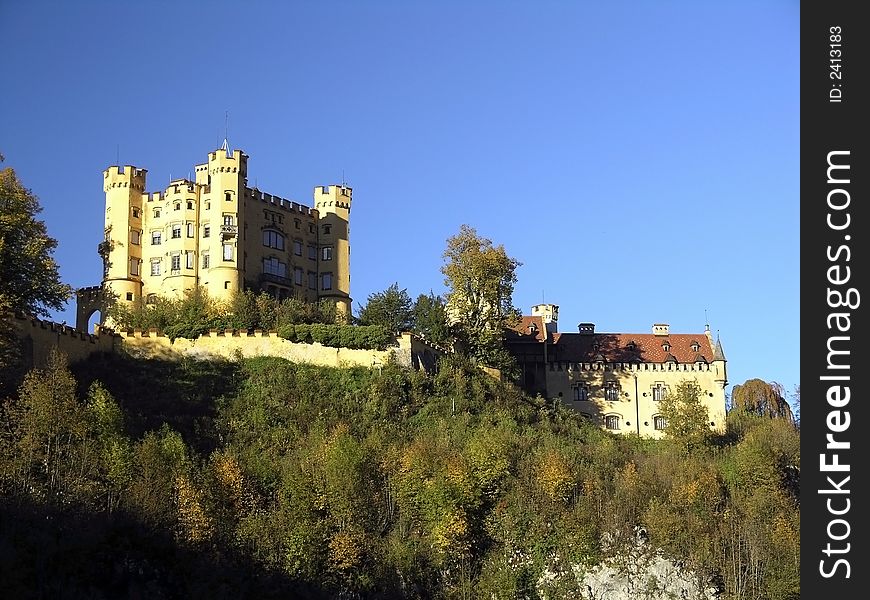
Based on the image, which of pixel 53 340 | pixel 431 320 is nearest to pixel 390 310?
pixel 431 320

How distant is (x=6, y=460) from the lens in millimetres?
50594

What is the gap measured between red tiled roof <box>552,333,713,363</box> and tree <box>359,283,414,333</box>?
11546 millimetres

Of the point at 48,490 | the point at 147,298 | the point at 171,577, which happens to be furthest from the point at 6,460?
the point at 147,298

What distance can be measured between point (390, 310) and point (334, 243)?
949 centimetres

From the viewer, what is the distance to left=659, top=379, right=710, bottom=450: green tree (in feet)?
227

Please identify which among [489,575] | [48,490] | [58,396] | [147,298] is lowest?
[489,575]

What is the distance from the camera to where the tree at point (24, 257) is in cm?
6128

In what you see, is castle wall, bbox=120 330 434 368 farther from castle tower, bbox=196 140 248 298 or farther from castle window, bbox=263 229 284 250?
castle window, bbox=263 229 284 250

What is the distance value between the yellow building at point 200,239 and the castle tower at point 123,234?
0.19 ft

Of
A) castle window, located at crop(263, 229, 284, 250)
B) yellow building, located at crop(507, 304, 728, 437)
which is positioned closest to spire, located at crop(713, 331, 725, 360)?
yellow building, located at crop(507, 304, 728, 437)

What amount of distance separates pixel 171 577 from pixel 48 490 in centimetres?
576

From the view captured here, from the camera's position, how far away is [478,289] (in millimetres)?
74875

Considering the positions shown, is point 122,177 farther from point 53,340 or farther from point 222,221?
point 53,340
